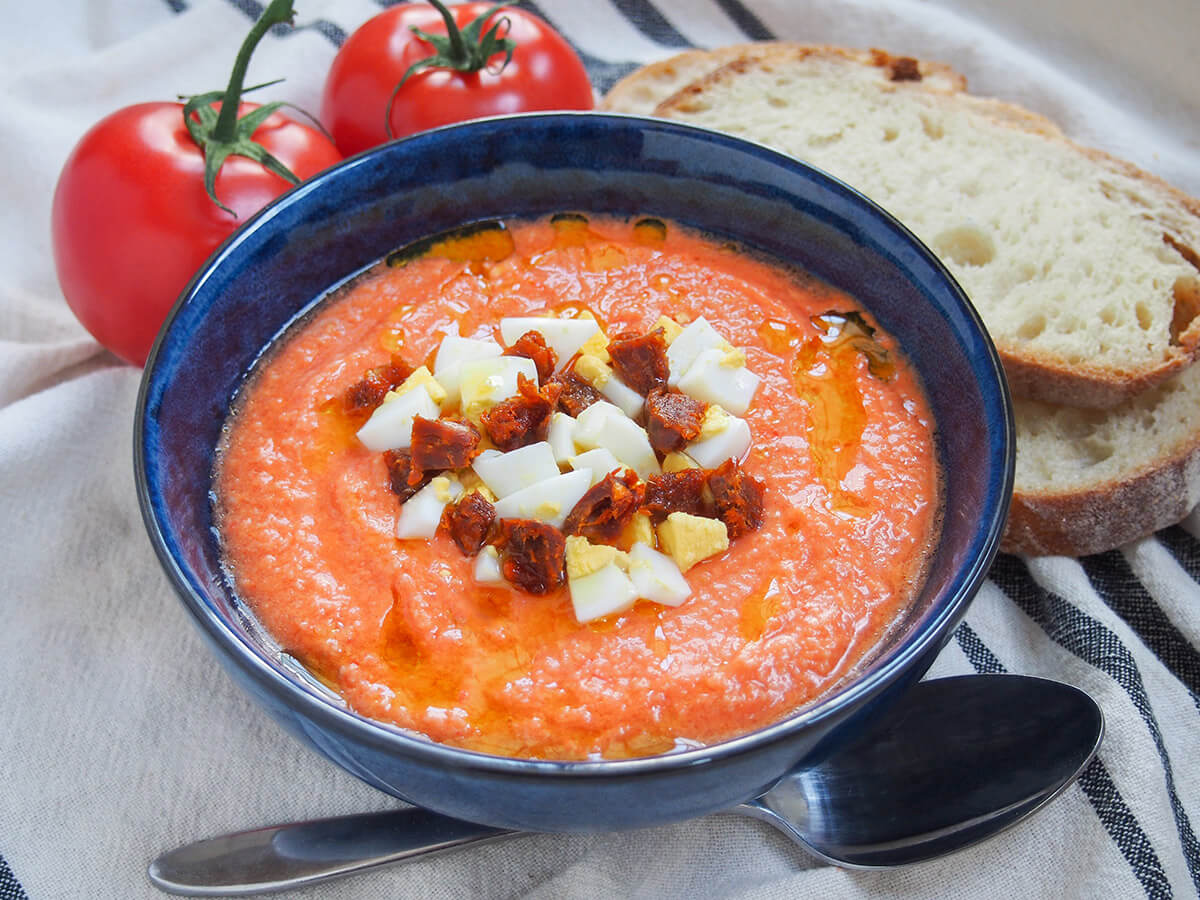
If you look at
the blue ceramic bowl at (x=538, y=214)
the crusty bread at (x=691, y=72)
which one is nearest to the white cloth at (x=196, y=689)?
the blue ceramic bowl at (x=538, y=214)

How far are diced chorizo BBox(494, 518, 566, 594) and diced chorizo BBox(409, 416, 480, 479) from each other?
0.73 feet

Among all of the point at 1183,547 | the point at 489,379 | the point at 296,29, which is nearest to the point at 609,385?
the point at 489,379

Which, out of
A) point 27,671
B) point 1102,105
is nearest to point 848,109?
point 1102,105

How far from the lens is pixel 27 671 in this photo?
8.64 feet

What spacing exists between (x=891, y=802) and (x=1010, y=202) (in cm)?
196

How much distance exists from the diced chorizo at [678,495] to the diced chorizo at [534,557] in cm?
23

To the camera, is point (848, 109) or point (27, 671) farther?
point (848, 109)

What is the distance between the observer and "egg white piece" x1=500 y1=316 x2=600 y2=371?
2627 millimetres

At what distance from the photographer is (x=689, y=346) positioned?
103 inches

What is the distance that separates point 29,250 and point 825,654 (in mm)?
2927

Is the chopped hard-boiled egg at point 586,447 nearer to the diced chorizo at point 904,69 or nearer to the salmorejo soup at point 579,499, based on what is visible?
the salmorejo soup at point 579,499

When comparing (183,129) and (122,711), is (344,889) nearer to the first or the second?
(122,711)

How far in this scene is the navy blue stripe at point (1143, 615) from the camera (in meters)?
2.79

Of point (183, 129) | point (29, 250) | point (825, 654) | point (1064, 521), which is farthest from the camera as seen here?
point (29, 250)
